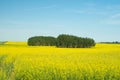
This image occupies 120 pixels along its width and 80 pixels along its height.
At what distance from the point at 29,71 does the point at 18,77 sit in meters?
0.51

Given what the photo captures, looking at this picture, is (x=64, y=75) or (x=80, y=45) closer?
(x=64, y=75)

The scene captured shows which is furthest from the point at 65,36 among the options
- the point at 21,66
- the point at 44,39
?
the point at 21,66

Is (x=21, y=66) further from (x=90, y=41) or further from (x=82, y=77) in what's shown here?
(x=90, y=41)

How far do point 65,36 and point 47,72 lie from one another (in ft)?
180

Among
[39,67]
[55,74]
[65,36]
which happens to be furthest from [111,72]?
[65,36]

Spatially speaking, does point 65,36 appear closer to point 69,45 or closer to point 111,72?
point 69,45

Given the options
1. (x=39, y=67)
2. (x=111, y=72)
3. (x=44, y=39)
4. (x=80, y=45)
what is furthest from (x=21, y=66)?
(x=44, y=39)

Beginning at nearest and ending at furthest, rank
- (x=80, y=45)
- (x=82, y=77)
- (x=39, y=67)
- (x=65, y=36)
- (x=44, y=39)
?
(x=82, y=77)
(x=39, y=67)
(x=80, y=45)
(x=65, y=36)
(x=44, y=39)

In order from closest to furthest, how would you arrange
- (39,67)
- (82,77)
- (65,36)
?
(82,77), (39,67), (65,36)

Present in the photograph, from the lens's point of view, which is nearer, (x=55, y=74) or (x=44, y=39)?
(x=55, y=74)

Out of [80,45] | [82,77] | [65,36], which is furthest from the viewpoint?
[65,36]

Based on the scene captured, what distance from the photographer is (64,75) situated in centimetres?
1209

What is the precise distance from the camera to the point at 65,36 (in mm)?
67125

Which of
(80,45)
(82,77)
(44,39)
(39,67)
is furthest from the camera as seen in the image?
(44,39)
